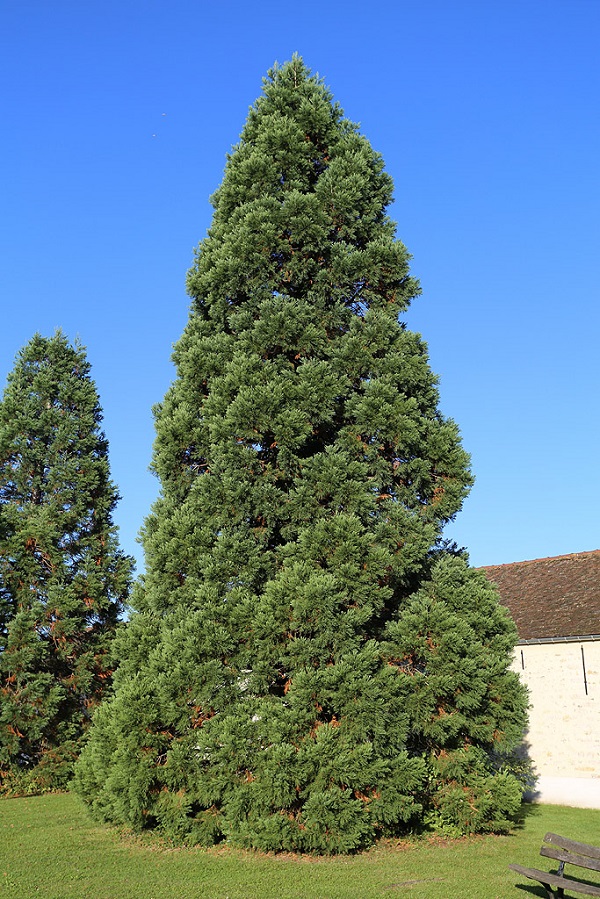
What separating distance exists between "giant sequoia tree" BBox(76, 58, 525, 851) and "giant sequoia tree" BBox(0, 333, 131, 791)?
212 inches

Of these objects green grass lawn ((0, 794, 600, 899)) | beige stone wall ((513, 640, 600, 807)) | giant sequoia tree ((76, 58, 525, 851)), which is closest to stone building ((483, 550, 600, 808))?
beige stone wall ((513, 640, 600, 807))

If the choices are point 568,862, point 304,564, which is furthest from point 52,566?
point 568,862

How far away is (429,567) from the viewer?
1259 cm

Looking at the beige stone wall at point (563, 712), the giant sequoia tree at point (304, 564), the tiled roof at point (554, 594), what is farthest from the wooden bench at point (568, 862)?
the beige stone wall at point (563, 712)

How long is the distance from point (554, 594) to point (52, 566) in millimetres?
13271

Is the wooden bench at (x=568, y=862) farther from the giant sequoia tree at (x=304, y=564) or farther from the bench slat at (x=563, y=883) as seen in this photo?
the giant sequoia tree at (x=304, y=564)

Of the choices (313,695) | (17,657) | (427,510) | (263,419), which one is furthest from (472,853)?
(17,657)

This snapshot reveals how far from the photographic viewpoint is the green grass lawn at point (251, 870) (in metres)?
8.67

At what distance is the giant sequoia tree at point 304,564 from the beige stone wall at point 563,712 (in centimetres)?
534

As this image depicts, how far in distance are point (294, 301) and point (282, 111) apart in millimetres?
4396

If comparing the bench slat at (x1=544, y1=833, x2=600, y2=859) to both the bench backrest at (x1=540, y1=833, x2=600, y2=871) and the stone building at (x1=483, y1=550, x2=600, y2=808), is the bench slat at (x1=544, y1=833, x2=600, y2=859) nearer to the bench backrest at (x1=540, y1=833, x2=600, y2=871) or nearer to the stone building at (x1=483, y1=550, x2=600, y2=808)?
the bench backrest at (x1=540, y1=833, x2=600, y2=871)

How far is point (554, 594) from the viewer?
19.8 meters

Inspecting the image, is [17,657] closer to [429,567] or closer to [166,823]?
[166,823]

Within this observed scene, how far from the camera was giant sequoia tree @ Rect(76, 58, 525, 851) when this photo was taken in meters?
10.5
